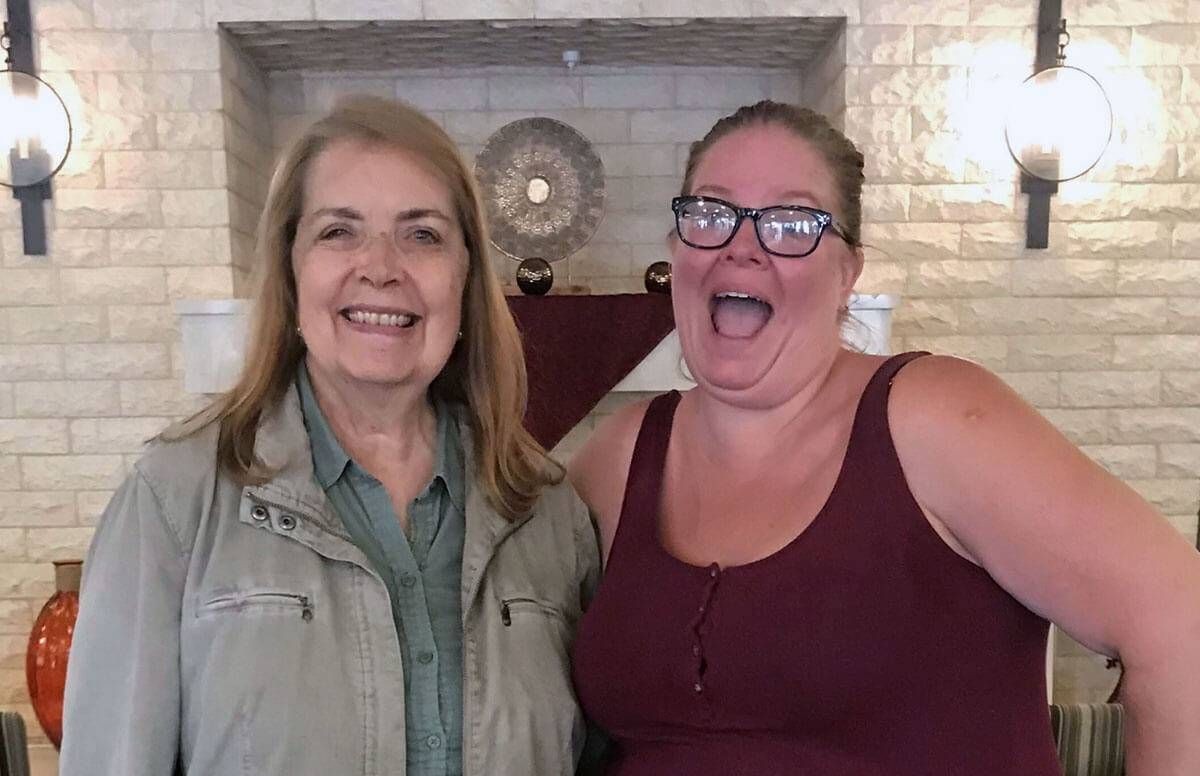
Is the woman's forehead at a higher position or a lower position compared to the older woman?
higher

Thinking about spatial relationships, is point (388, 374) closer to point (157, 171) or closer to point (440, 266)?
point (440, 266)

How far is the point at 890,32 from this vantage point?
2590 millimetres

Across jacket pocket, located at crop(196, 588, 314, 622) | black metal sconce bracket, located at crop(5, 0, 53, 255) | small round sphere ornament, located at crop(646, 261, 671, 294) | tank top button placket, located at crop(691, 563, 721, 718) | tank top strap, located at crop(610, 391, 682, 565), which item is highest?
black metal sconce bracket, located at crop(5, 0, 53, 255)

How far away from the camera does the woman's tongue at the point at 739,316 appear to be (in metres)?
1.24

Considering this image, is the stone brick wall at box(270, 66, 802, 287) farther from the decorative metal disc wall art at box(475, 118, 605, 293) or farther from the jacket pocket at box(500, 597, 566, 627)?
the jacket pocket at box(500, 597, 566, 627)

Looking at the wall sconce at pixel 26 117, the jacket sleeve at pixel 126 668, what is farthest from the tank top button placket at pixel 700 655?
the wall sconce at pixel 26 117

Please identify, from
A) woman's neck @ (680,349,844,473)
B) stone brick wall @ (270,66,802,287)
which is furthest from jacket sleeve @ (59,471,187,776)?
stone brick wall @ (270,66,802,287)

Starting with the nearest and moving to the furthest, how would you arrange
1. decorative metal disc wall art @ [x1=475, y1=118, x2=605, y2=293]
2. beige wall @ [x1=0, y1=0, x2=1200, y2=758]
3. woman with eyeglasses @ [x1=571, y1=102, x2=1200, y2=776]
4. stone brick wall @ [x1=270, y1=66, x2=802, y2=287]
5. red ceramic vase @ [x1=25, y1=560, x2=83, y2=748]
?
1. woman with eyeglasses @ [x1=571, y1=102, x2=1200, y2=776]
2. red ceramic vase @ [x1=25, y1=560, x2=83, y2=748]
3. beige wall @ [x1=0, y1=0, x2=1200, y2=758]
4. decorative metal disc wall art @ [x1=475, y1=118, x2=605, y2=293]
5. stone brick wall @ [x1=270, y1=66, x2=802, y2=287]

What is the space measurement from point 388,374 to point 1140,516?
0.90 meters

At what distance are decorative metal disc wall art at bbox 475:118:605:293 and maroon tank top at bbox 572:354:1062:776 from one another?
A: 6.16 feet

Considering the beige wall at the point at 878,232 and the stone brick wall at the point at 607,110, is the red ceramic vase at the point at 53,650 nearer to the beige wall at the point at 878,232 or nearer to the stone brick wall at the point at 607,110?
the beige wall at the point at 878,232

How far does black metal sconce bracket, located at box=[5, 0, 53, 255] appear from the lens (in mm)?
2539

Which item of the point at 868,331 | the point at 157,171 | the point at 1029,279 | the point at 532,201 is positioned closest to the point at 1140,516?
the point at 868,331

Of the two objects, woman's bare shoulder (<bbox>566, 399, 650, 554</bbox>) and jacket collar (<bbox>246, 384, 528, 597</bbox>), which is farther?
woman's bare shoulder (<bbox>566, 399, 650, 554</bbox>)
